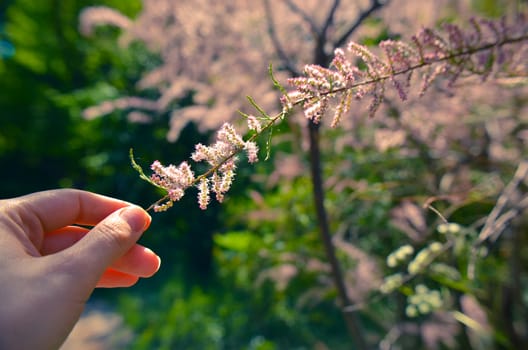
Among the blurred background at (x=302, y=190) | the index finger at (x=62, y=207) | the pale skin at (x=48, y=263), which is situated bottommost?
the pale skin at (x=48, y=263)

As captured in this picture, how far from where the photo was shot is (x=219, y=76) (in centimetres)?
135

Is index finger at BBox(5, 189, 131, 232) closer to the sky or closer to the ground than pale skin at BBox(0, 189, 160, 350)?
closer to the sky

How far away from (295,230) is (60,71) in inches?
91.4

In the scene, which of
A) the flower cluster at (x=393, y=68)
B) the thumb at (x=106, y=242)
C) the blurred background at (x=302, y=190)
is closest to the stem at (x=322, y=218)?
the blurred background at (x=302, y=190)

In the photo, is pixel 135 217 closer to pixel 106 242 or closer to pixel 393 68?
pixel 106 242

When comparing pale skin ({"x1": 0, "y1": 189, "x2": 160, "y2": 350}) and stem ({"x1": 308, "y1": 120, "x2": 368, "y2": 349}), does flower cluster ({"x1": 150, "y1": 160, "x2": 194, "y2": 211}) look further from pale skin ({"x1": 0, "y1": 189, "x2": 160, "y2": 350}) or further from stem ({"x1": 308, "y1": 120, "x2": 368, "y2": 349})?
stem ({"x1": 308, "y1": 120, "x2": 368, "y2": 349})

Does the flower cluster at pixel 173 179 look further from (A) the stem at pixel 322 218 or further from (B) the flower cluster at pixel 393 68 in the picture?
(A) the stem at pixel 322 218

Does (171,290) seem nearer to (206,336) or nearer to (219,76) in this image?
(206,336)

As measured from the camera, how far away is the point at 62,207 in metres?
0.52

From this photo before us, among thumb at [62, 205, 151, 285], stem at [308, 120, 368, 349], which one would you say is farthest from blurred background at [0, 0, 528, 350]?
thumb at [62, 205, 151, 285]

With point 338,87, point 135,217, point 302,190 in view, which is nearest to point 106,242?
point 135,217

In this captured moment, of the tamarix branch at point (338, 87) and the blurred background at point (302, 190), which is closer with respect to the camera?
the tamarix branch at point (338, 87)

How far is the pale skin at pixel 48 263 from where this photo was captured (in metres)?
0.36

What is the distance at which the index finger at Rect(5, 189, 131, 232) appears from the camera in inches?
19.3
